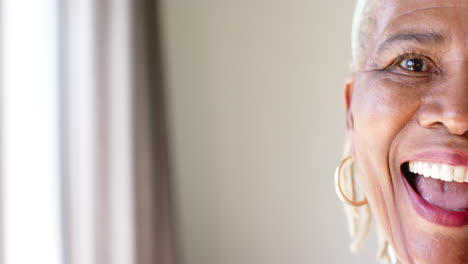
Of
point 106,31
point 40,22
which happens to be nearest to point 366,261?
point 106,31

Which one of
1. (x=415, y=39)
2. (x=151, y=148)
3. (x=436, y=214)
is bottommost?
→ (x=436, y=214)

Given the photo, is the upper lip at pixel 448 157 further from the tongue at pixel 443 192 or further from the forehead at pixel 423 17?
the forehead at pixel 423 17

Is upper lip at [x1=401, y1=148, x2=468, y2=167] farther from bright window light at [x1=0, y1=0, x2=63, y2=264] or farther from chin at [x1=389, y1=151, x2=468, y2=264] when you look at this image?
bright window light at [x1=0, y1=0, x2=63, y2=264]

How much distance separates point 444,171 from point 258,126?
49.0 inches

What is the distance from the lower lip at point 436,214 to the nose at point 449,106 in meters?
0.14

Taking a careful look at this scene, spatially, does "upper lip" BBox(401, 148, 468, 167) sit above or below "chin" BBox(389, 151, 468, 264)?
above

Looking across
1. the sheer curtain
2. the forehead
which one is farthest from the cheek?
the sheer curtain

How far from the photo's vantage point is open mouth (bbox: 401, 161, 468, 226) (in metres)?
0.88

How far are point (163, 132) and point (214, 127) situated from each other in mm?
368

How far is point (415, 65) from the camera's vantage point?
0.95 metres

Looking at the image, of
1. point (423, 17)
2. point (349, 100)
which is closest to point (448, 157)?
point (423, 17)

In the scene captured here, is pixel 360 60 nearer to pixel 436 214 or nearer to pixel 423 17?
pixel 423 17

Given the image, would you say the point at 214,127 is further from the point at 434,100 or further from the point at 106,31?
the point at 434,100

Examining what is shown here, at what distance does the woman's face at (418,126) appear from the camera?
0.87 meters
